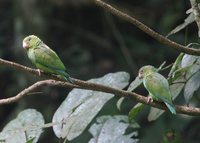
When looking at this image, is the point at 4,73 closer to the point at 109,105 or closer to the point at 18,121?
the point at 109,105

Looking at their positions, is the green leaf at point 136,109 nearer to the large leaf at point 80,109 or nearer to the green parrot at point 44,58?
the large leaf at point 80,109

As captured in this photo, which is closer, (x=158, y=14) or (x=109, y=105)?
(x=109, y=105)

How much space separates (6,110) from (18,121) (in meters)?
3.49

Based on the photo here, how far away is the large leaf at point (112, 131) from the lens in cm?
215

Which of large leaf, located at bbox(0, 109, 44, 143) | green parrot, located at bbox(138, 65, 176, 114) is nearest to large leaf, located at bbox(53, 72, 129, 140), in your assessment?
large leaf, located at bbox(0, 109, 44, 143)

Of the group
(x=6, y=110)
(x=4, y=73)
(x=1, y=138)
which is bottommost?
(x=6, y=110)

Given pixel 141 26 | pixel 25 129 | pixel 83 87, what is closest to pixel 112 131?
pixel 25 129

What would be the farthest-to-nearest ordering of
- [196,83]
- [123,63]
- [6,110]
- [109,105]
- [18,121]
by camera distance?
[6,110]
[123,63]
[109,105]
[18,121]
[196,83]

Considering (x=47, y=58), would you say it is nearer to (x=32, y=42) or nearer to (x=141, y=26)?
(x=32, y=42)

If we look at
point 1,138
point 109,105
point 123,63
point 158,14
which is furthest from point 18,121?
point 158,14

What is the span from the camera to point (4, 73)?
5.83m

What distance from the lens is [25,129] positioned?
2.10m

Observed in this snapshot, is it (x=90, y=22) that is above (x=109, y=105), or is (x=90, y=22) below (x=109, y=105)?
above

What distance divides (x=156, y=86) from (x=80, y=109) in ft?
1.24
